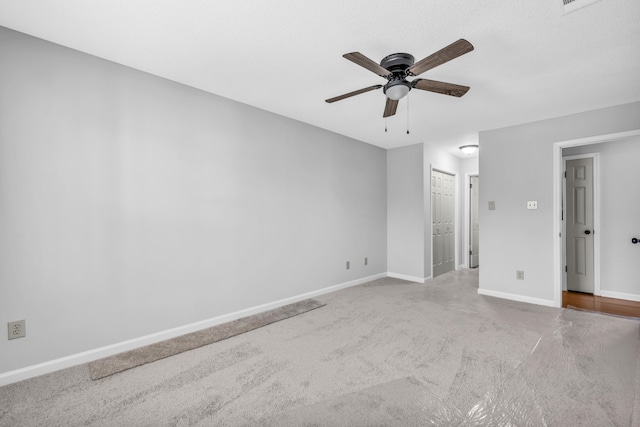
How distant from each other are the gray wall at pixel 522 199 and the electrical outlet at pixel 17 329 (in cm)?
496

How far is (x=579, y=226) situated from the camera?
4.22 m

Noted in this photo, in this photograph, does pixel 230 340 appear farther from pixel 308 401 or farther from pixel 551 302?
pixel 551 302

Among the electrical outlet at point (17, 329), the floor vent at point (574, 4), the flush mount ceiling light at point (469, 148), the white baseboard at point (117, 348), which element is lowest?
the white baseboard at point (117, 348)

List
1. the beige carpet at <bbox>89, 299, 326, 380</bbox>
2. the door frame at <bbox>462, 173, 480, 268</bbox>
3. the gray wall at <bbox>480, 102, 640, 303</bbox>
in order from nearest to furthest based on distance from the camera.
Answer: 1. the beige carpet at <bbox>89, 299, 326, 380</bbox>
2. the gray wall at <bbox>480, 102, 640, 303</bbox>
3. the door frame at <bbox>462, 173, 480, 268</bbox>

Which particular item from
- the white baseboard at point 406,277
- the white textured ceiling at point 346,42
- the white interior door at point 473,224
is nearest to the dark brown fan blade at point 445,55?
the white textured ceiling at point 346,42

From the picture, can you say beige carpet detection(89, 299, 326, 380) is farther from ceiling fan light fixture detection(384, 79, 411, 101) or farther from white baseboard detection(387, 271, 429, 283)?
ceiling fan light fixture detection(384, 79, 411, 101)

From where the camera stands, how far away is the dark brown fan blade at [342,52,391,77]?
5.77 ft

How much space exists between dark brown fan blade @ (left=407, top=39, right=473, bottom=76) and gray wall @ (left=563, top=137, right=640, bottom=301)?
3782 millimetres

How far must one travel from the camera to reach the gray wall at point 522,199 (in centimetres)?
359

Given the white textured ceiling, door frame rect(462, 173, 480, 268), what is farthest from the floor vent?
door frame rect(462, 173, 480, 268)

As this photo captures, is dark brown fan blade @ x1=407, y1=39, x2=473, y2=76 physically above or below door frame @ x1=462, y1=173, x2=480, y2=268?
above

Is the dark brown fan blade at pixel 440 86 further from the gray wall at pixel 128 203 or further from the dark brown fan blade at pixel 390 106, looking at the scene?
the gray wall at pixel 128 203

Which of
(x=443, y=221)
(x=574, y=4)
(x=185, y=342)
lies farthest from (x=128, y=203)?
(x=443, y=221)

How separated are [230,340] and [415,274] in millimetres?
3339
